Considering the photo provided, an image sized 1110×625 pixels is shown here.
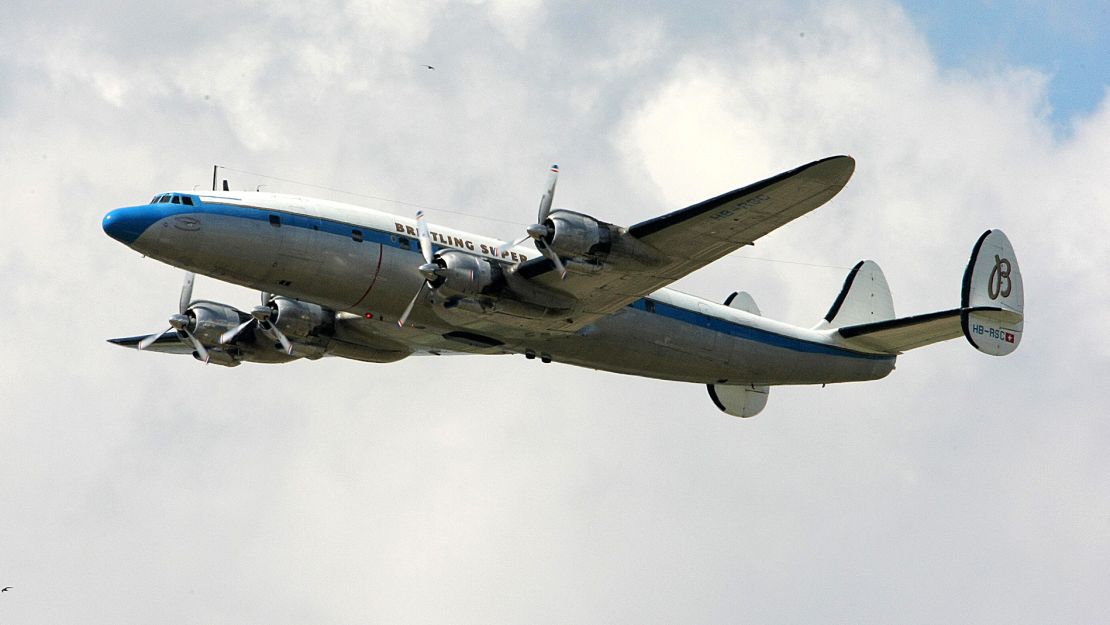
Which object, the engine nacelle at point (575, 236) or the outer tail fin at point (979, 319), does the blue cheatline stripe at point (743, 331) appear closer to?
the outer tail fin at point (979, 319)

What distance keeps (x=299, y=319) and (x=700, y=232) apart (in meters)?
9.92

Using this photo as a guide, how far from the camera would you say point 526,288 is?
2775 centimetres

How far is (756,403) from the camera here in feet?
115

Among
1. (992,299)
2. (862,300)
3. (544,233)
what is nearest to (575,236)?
(544,233)

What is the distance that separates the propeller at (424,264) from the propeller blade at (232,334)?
650 cm

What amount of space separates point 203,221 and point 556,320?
7275 millimetres

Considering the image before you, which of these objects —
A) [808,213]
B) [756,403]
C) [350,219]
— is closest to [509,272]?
[350,219]

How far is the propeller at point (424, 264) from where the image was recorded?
26750 mm

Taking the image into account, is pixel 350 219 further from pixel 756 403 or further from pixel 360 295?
pixel 756 403

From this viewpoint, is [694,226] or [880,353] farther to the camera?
[880,353]

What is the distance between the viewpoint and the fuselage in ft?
85.7

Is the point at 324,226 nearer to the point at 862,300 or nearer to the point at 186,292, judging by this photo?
Result: the point at 186,292

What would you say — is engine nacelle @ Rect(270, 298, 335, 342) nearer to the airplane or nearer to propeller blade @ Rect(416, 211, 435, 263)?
the airplane

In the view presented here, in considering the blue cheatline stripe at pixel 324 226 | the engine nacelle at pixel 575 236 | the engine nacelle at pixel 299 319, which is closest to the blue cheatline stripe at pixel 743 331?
the blue cheatline stripe at pixel 324 226
